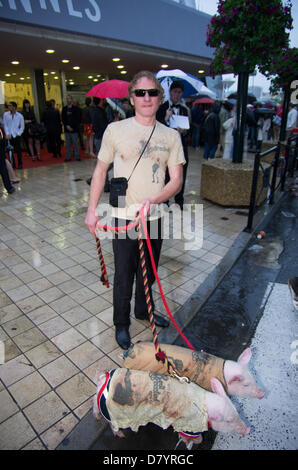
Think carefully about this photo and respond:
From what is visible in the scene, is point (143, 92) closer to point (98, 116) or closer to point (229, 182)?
point (229, 182)

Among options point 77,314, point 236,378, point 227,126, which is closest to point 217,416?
point 236,378

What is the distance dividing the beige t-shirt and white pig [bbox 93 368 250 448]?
3.95 ft

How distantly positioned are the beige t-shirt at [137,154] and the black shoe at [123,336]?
1.08 metres

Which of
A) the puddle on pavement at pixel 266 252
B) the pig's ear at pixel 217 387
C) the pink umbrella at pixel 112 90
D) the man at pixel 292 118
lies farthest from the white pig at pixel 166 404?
the man at pixel 292 118

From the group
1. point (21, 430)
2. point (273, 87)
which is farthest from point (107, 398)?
point (273, 87)

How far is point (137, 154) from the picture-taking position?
2.25 metres

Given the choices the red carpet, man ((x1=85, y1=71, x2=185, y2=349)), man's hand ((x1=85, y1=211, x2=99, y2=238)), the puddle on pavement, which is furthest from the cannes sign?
the puddle on pavement

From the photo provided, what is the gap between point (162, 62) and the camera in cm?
1247

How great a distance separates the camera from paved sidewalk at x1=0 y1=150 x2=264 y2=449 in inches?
84.6

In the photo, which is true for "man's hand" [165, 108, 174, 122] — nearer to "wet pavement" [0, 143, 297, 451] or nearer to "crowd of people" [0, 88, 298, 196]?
"crowd of people" [0, 88, 298, 196]

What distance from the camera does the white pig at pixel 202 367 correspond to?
1841 mm

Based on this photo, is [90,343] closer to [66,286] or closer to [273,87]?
[66,286]

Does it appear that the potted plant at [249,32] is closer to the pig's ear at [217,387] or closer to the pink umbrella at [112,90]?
the pink umbrella at [112,90]

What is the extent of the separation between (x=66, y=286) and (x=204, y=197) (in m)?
4.18
